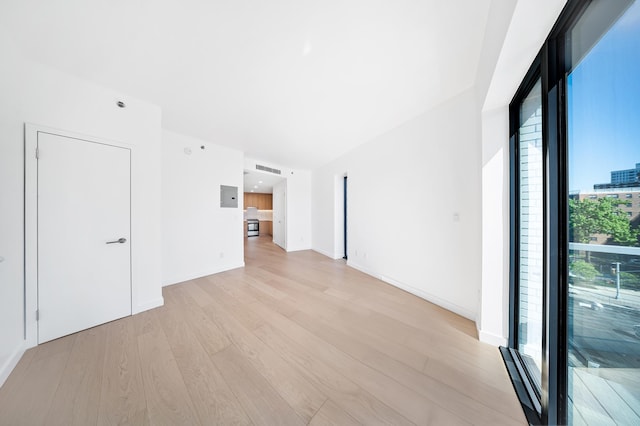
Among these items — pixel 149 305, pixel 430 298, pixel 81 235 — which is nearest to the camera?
pixel 81 235

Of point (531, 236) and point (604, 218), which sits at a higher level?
point (604, 218)

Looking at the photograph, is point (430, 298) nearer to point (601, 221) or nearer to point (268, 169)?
point (601, 221)

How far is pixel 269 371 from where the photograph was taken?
1.48m

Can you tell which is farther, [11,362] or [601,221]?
[11,362]

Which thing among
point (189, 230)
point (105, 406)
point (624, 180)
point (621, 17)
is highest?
point (621, 17)

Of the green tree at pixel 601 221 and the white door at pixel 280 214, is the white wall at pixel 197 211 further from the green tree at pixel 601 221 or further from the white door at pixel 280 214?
the green tree at pixel 601 221

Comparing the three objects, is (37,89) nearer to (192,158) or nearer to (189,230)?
(192,158)

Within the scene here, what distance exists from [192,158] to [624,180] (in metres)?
4.65

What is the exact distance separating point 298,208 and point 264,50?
4441 mm

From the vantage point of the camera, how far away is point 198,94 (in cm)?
229

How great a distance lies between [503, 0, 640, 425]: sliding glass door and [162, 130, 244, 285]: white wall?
14.4 ft

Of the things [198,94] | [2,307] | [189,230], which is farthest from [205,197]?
[2,307]

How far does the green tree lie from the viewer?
734 millimetres

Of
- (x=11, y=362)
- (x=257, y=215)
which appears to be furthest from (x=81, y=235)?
(x=257, y=215)
